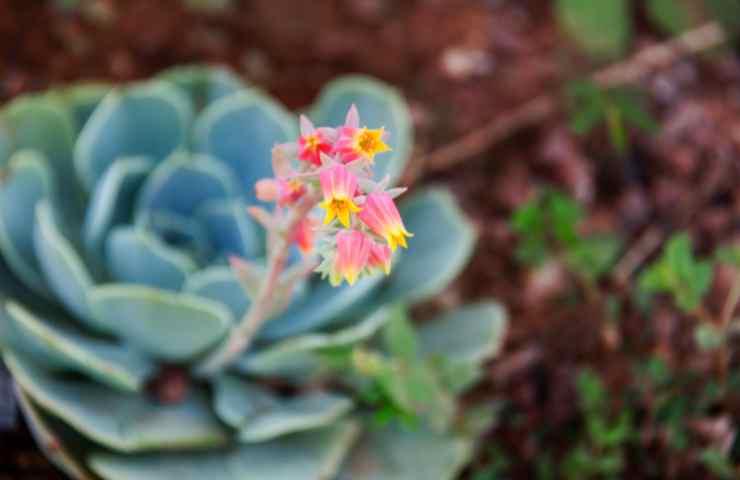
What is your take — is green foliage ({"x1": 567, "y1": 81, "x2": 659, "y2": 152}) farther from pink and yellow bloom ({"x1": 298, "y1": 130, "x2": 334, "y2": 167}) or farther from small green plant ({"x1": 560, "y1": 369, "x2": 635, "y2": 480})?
pink and yellow bloom ({"x1": 298, "y1": 130, "x2": 334, "y2": 167})

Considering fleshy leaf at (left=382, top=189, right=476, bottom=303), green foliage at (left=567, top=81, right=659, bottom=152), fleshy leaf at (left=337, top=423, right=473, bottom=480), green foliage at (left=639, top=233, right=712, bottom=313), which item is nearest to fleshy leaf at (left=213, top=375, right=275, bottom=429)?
fleshy leaf at (left=337, top=423, right=473, bottom=480)

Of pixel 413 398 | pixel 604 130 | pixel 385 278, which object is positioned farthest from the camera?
pixel 604 130

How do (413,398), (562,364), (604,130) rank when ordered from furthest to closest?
(604,130)
(562,364)
(413,398)

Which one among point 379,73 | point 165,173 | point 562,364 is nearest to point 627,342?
point 562,364

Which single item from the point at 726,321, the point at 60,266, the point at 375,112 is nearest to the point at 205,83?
the point at 375,112

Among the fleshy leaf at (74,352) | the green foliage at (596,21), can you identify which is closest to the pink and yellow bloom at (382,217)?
the fleshy leaf at (74,352)

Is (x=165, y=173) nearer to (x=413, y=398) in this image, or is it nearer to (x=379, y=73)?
(x=413, y=398)

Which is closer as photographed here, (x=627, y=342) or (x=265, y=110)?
(x=265, y=110)
